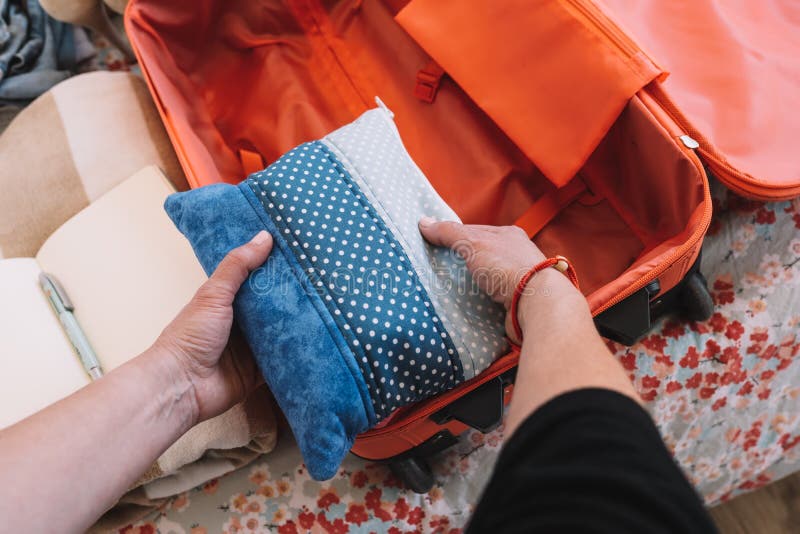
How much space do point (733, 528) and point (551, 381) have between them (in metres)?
0.82

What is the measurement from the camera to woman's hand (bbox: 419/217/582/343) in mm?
584

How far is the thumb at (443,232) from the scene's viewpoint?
661 millimetres

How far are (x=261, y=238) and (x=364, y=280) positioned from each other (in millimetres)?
127

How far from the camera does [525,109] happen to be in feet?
2.65

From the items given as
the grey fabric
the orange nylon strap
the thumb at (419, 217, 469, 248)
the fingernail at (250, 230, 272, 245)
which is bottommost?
the orange nylon strap

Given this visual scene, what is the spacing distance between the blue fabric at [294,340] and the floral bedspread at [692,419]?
0.22 metres

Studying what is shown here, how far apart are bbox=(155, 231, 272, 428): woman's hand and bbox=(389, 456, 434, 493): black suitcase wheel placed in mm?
265

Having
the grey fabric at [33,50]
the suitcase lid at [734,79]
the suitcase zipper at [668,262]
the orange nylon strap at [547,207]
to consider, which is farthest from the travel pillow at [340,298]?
the grey fabric at [33,50]

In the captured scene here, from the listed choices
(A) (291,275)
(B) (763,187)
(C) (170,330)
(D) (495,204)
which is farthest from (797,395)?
(C) (170,330)

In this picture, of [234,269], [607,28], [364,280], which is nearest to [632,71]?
[607,28]

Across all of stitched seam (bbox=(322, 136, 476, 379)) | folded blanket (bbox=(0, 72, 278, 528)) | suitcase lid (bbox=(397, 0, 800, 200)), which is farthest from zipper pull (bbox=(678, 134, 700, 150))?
folded blanket (bbox=(0, 72, 278, 528))

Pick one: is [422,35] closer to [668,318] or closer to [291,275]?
[291,275]

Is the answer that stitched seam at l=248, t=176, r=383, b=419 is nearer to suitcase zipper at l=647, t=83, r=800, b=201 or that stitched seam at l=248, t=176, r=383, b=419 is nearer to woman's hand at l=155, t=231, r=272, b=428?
woman's hand at l=155, t=231, r=272, b=428

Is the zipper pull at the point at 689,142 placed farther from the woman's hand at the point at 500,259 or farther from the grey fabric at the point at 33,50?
the grey fabric at the point at 33,50
